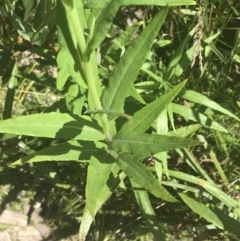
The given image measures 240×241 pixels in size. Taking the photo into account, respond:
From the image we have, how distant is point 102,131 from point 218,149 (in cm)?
79

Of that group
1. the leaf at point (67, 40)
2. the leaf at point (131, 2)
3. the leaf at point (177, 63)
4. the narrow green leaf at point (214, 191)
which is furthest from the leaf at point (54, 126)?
the narrow green leaf at point (214, 191)

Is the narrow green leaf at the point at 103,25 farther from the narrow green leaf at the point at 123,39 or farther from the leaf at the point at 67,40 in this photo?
the narrow green leaf at the point at 123,39

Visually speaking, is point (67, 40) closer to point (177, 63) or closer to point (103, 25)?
point (103, 25)

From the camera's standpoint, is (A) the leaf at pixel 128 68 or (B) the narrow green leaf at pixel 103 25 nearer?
(B) the narrow green leaf at pixel 103 25

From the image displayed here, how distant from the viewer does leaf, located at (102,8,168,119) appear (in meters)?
0.95

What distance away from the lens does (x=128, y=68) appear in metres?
0.97

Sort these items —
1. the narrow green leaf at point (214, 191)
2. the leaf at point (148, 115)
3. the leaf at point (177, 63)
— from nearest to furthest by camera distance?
the leaf at point (148, 115)
the leaf at point (177, 63)
the narrow green leaf at point (214, 191)

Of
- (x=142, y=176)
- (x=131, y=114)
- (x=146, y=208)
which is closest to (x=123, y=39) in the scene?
(x=131, y=114)

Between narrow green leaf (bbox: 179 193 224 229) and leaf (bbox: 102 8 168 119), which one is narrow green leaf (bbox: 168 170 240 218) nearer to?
narrow green leaf (bbox: 179 193 224 229)

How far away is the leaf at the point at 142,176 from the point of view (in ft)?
3.38

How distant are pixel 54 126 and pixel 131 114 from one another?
406 mm

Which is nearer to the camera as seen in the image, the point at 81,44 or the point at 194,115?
the point at 81,44

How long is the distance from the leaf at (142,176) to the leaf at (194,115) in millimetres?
451

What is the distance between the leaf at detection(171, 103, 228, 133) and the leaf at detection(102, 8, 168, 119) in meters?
0.51
